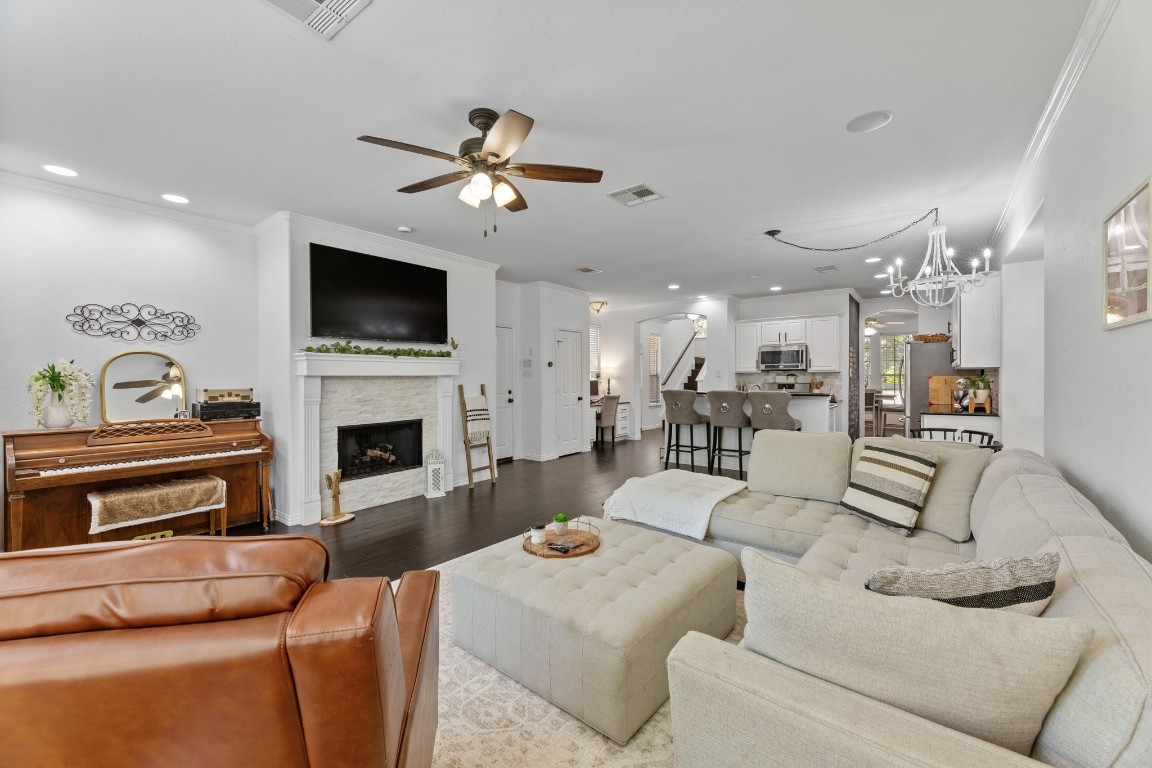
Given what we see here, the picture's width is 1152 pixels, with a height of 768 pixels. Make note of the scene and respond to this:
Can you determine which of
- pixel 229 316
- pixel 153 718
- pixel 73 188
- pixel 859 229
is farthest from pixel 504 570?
pixel 859 229

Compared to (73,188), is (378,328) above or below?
below

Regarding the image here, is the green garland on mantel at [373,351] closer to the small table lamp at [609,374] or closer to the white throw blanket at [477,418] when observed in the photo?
the white throw blanket at [477,418]

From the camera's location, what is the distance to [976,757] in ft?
2.61

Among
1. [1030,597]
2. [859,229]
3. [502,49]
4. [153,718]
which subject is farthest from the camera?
[859,229]

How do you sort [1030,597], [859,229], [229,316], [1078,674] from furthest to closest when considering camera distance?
1. [859,229]
2. [229,316]
3. [1030,597]
4. [1078,674]

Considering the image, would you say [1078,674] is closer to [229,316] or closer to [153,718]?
[153,718]

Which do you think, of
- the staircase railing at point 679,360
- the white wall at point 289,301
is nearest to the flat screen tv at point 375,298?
the white wall at point 289,301

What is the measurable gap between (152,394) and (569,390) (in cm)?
496

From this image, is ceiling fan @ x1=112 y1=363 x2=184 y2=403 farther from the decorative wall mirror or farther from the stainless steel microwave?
the stainless steel microwave

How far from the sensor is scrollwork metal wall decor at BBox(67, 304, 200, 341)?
11.8ft

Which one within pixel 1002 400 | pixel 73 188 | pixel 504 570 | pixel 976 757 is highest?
pixel 73 188

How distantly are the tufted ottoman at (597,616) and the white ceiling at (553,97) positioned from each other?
223cm

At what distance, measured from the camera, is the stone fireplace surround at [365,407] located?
4141mm

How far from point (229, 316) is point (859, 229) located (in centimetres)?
584
